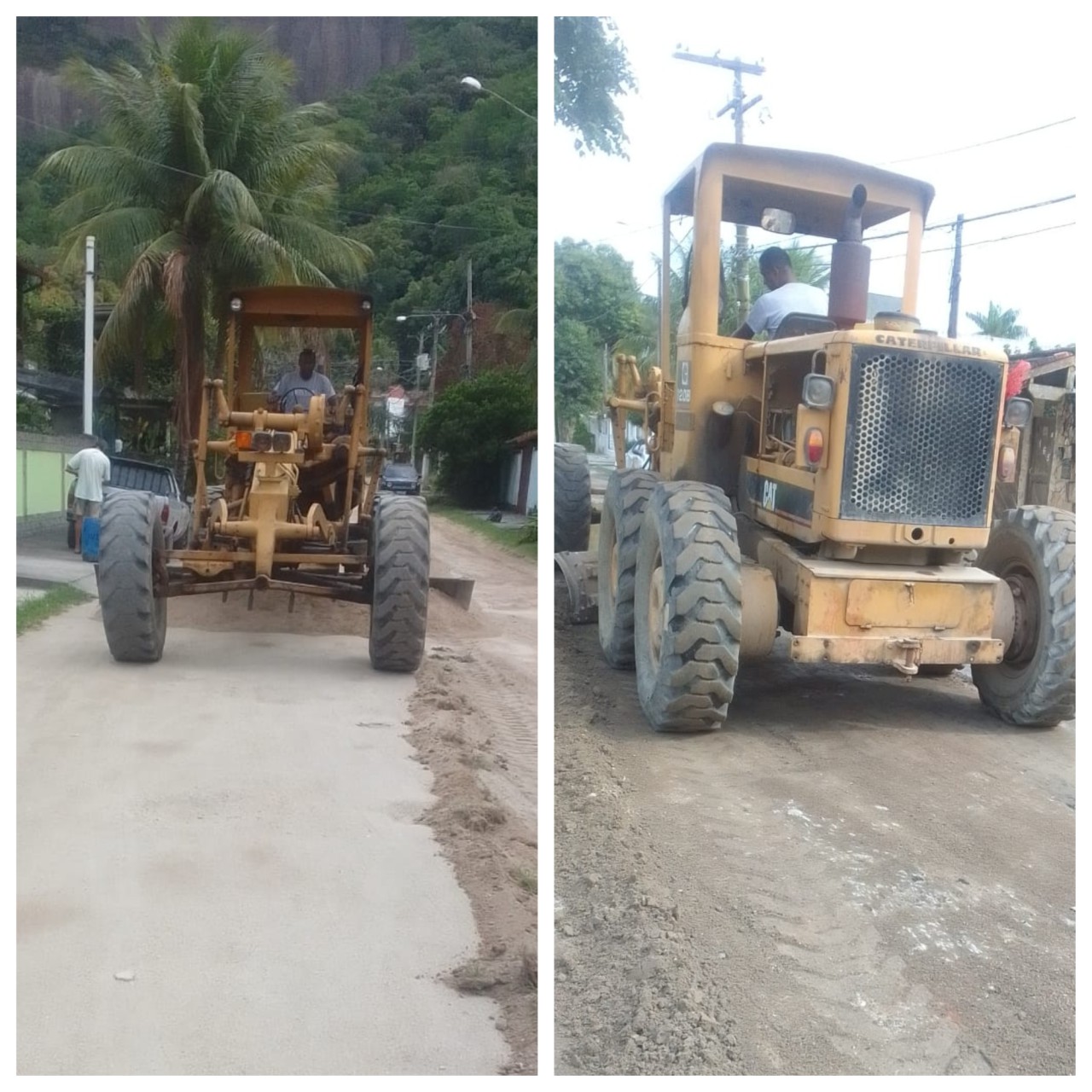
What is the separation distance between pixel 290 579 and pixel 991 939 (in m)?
3.63

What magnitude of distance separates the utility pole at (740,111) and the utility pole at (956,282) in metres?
0.77

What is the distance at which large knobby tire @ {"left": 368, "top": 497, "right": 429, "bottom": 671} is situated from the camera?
4629 mm

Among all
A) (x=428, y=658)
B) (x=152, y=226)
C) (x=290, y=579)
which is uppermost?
(x=152, y=226)

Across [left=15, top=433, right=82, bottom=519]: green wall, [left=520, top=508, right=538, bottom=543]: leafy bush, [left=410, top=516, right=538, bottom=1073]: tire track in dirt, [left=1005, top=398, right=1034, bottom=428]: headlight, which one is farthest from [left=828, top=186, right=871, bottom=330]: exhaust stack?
[left=15, top=433, right=82, bottom=519]: green wall

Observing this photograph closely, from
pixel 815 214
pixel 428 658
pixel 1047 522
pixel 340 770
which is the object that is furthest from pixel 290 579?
pixel 1047 522

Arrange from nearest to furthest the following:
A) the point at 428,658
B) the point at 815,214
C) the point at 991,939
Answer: the point at 991,939 < the point at 815,214 < the point at 428,658

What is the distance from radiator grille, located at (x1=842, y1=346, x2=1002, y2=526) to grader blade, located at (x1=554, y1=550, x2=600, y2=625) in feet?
4.52

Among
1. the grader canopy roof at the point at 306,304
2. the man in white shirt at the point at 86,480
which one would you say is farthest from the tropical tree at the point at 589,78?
the man in white shirt at the point at 86,480

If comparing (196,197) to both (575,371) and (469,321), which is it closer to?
(469,321)

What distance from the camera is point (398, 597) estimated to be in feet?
15.2

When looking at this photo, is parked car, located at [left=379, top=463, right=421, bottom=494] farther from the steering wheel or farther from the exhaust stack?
the exhaust stack

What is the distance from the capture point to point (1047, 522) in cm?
352

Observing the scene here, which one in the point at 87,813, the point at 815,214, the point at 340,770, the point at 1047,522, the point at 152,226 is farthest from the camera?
the point at 152,226

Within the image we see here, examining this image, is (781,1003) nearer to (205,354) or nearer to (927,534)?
(927,534)
